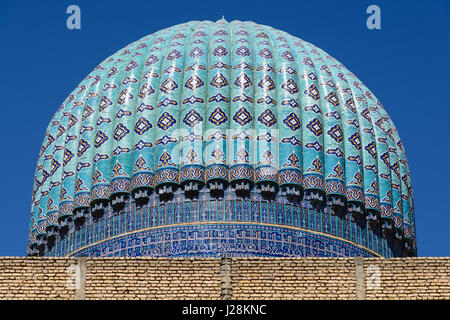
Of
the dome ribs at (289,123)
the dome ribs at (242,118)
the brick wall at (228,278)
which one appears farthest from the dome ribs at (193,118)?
the brick wall at (228,278)

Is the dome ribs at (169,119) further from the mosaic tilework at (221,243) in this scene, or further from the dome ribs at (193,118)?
the mosaic tilework at (221,243)

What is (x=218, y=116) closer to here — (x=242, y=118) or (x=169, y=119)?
(x=242, y=118)

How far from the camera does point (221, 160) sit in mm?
21688

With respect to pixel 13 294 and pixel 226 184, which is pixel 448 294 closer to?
pixel 13 294

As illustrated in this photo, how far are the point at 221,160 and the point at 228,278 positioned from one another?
5.44m

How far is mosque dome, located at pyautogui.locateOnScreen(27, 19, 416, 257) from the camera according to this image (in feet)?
70.3

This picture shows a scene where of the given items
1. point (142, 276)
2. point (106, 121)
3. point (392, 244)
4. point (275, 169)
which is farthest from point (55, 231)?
point (142, 276)

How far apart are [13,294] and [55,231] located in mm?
6231

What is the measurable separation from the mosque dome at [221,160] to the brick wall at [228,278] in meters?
4.60

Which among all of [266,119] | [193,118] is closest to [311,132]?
[266,119]

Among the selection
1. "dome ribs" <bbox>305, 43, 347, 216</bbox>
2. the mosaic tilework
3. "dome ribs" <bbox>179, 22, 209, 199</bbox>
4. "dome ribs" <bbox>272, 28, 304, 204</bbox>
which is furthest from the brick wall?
"dome ribs" <bbox>305, 43, 347, 216</bbox>

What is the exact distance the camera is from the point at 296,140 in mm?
22078

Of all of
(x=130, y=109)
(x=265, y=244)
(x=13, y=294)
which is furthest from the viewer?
(x=130, y=109)

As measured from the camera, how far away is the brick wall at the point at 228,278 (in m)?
16.2
